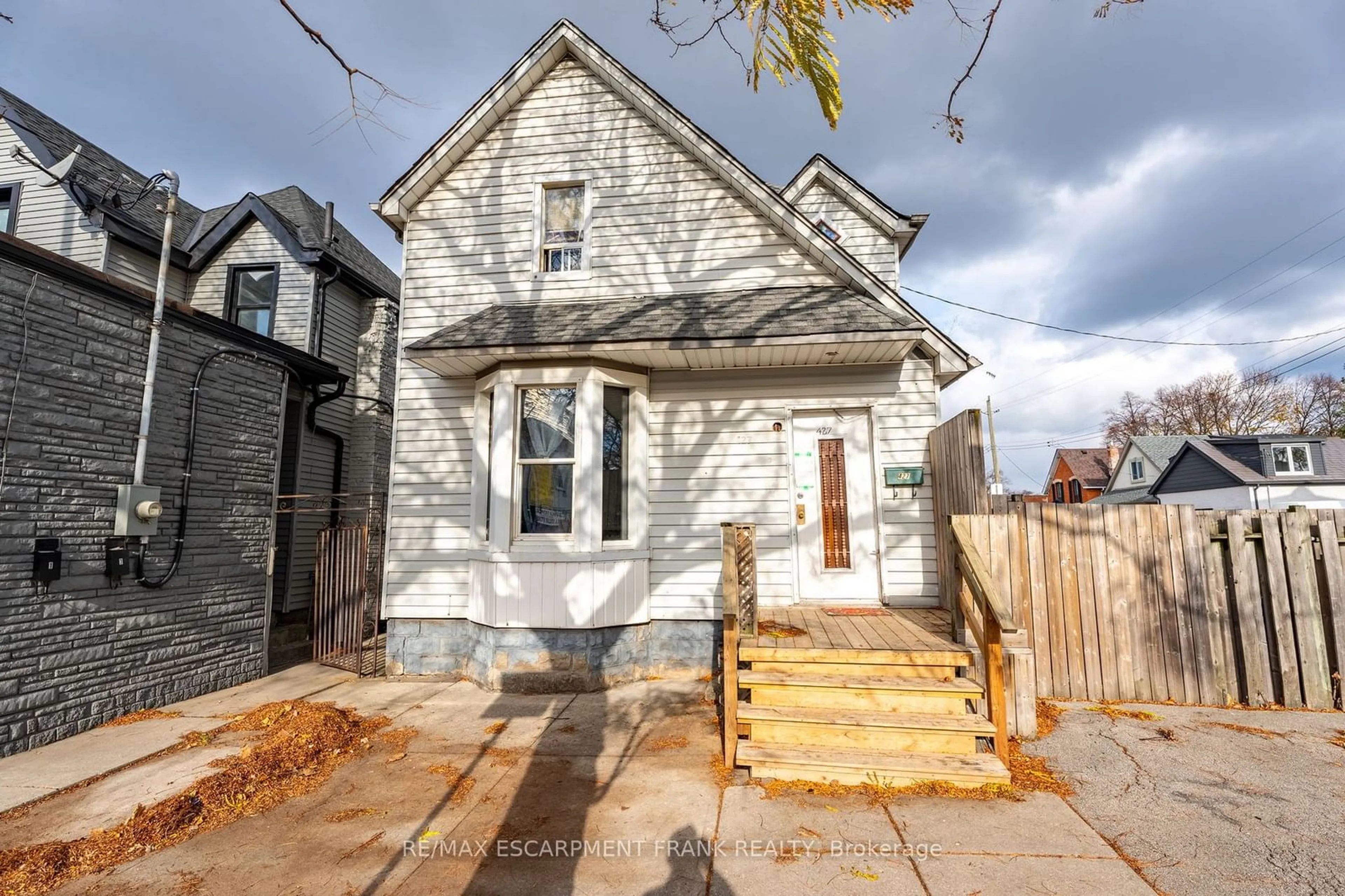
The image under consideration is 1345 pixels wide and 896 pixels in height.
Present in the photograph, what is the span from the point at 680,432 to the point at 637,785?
390 centimetres

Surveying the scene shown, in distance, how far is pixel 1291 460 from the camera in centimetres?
2228

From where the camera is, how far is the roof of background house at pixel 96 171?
9133 mm

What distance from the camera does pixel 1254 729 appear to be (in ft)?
15.0

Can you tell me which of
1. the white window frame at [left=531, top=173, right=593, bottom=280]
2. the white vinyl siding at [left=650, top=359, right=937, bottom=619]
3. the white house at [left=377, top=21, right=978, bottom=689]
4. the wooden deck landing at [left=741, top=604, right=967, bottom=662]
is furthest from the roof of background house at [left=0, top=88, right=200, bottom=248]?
the wooden deck landing at [left=741, top=604, right=967, bottom=662]

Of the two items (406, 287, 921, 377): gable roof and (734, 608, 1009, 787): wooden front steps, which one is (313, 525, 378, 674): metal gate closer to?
(406, 287, 921, 377): gable roof

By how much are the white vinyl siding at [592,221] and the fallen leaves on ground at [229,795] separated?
4.62 m

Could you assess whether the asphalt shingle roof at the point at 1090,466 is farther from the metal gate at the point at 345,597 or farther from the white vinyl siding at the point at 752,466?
the metal gate at the point at 345,597

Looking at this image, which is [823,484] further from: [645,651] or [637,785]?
[637,785]

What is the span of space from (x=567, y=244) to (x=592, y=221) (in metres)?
0.45

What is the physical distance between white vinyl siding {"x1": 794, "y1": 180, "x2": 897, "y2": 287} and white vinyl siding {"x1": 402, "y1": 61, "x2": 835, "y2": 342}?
8.36 ft

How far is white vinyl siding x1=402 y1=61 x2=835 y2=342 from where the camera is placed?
7191mm

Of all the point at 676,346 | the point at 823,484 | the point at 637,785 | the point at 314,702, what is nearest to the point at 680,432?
the point at 676,346

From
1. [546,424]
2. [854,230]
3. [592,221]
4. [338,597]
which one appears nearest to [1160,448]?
[854,230]

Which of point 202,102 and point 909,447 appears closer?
point 202,102
